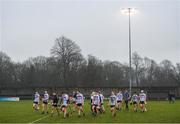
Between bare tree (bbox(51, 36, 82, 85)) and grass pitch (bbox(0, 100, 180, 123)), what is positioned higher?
bare tree (bbox(51, 36, 82, 85))

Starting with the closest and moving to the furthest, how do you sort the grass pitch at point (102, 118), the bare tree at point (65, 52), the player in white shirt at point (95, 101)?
the grass pitch at point (102, 118)
the player in white shirt at point (95, 101)
the bare tree at point (65, 52)

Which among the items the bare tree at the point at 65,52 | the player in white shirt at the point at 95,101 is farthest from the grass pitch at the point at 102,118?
the bare tree at the point at 65,52

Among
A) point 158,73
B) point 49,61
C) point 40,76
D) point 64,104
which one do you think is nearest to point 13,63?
point 40,76

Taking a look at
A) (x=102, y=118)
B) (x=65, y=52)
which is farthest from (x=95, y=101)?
(x=65, y=52)

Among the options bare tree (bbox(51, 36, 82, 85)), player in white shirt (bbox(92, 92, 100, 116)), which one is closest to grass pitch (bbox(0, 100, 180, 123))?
player in white shirt (bbox(92, 92, 100, 116))

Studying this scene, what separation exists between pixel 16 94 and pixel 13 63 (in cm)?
1959

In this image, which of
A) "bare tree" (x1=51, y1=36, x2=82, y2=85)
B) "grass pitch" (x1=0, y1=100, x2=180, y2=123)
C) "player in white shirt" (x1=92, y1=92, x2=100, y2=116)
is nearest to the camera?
"grass pitch" (x1=0, y1=100, x2=180, y2=123)

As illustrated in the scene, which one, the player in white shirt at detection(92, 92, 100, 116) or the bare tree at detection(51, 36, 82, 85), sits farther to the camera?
the bare tree at detection(51, 36, 82, 85)

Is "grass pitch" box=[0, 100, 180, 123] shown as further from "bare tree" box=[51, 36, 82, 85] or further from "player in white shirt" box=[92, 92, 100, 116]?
"bare tree" box=[51, 36, 82, 85]

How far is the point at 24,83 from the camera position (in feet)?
310

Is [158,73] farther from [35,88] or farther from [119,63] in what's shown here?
[35,88]

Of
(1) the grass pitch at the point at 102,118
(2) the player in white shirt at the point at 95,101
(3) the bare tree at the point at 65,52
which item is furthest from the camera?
(3) the bare tree at the point at 65,52

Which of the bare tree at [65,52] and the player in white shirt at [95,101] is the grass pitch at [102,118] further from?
the bare tree at [65,52]

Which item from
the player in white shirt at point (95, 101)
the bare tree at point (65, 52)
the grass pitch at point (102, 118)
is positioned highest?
the bare tree at point (65, 52)
